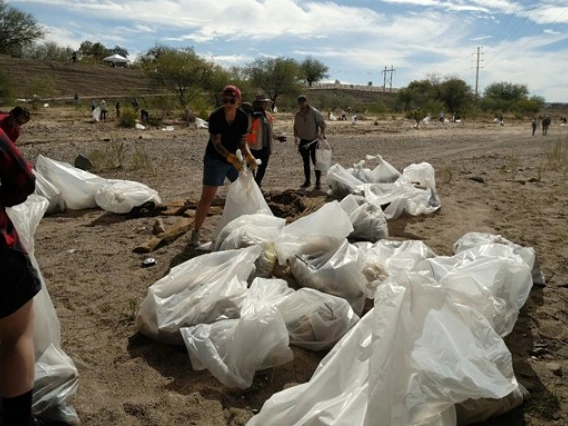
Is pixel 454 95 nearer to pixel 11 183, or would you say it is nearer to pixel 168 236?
pixel 168 236

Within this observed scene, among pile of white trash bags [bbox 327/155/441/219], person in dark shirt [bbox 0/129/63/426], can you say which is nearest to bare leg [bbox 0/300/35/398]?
person in dark shirt [bbox 0/129/63/426]

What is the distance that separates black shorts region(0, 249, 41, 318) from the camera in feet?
4.75

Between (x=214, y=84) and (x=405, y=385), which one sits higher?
(x=214, y=84)

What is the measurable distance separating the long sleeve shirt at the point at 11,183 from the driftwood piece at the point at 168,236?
2.12 m

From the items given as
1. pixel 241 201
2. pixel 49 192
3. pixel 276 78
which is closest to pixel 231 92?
pixel 241 201

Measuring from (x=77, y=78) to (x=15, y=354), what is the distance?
37.3m

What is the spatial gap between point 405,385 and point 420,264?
96cm

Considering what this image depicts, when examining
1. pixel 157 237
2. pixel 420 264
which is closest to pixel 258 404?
pixel 420 264

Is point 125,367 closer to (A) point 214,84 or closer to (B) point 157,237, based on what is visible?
(B) point 157,237

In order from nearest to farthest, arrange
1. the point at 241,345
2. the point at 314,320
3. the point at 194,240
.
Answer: the point at 241,345 → the point at 314,320 → the point at 194,240

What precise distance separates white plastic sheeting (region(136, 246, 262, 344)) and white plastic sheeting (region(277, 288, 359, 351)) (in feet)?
0.85

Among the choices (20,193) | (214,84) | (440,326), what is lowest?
(440,326)

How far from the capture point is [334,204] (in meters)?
3.22

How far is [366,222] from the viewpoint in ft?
12.9
